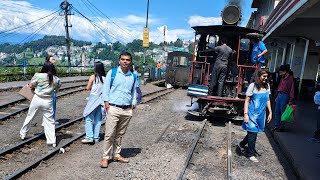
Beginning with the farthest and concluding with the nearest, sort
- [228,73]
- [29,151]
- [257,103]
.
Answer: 1. [228,73]
2. [29,151]
3. [257,103]

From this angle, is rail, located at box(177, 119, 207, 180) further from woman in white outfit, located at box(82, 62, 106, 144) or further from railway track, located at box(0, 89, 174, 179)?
railway track, located at box(0, 89, 174, 179)

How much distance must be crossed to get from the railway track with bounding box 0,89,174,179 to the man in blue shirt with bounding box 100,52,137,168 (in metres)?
1.27

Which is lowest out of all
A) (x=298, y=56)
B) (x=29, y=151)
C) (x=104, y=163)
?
(x=29, y=151)

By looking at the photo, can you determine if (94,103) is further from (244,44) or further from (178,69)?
(178,69)

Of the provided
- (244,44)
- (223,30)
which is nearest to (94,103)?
(223,30)

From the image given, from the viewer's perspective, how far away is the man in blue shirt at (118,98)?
547cm

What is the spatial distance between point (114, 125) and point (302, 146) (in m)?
4.83

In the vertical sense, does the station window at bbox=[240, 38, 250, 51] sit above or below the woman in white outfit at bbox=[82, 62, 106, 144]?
above

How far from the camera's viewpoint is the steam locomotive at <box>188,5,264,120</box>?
10.3 m

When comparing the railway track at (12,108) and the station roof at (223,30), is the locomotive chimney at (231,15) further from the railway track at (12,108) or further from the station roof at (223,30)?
the railway track at (12,108)

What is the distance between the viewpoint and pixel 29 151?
21.1 ft

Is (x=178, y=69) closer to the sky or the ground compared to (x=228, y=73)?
closer to the ground

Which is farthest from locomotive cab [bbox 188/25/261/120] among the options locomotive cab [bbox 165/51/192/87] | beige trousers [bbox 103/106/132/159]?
locomotive cab [bbox 165/51/192/87]

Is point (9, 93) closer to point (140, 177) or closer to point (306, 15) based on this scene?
point (140, 177)
